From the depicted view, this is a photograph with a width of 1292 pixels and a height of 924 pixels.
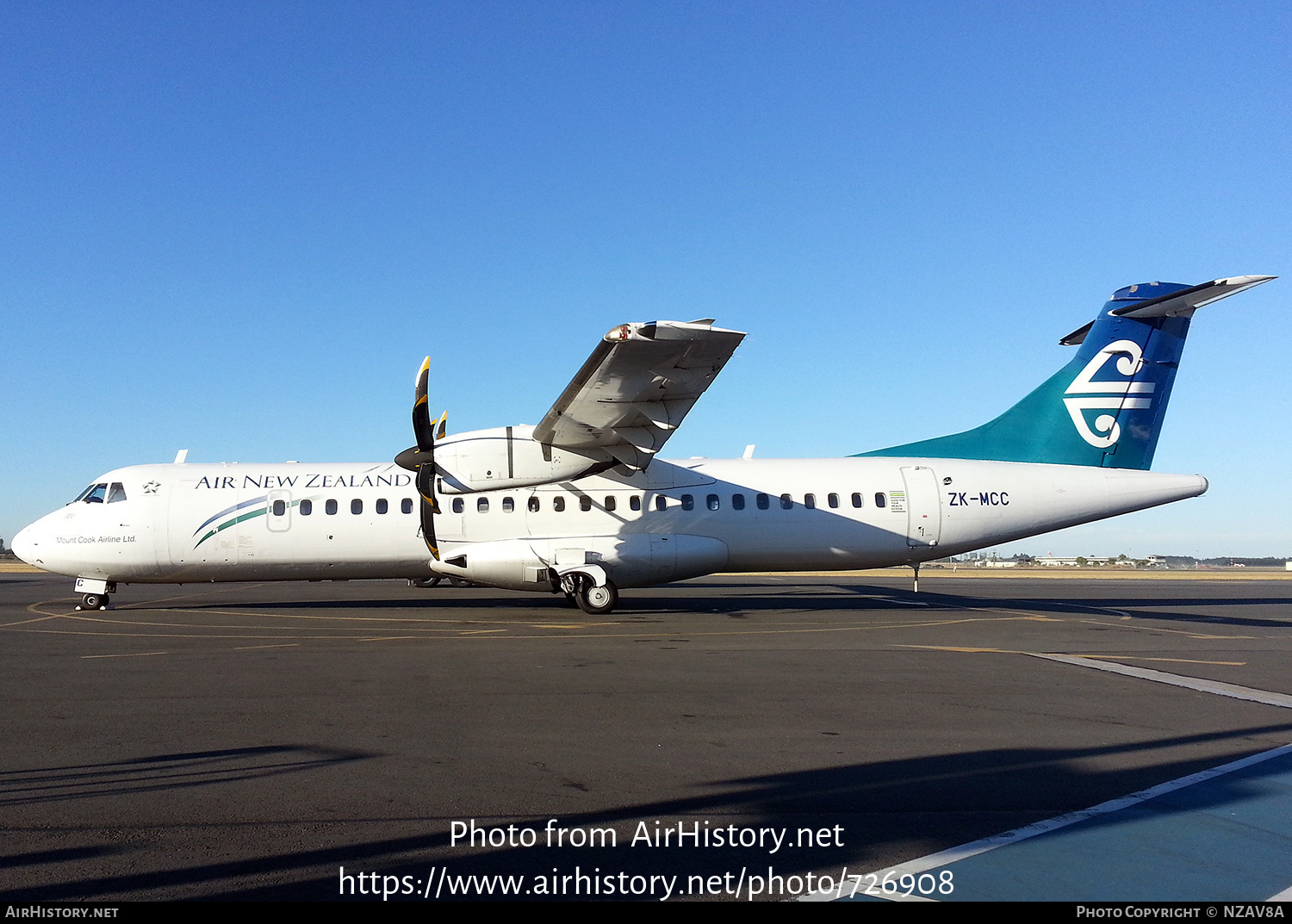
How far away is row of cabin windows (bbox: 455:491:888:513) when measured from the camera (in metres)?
18.2

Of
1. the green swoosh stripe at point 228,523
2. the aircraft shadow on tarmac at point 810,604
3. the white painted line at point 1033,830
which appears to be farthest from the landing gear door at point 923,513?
the green swoosh stripe at point 228,523

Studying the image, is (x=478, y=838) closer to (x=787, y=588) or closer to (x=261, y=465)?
(x=261, y=465)

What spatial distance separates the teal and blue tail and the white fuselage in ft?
1.76

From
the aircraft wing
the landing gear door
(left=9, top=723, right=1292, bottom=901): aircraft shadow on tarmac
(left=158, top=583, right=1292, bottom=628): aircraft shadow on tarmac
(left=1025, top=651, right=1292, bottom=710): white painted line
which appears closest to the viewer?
(left=9, top=723, right=1292, bottom=901): aircraft shadow on tarmac

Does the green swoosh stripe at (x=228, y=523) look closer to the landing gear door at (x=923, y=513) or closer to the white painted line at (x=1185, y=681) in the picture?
the landing gear door at (x=923, y=513)

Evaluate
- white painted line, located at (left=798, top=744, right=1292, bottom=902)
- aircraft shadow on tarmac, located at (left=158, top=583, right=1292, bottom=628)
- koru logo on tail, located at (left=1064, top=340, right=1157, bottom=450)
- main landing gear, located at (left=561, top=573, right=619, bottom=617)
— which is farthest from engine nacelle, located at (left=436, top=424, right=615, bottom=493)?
white painted line, located at (left=798, top=744, right=1292, bottom=902)

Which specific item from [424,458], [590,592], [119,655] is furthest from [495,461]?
[119,655]

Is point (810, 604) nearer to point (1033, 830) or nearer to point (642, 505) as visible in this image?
point (642, 505)

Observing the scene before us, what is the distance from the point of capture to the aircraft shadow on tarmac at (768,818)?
372 centimetres

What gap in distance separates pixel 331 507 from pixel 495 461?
15.2ft

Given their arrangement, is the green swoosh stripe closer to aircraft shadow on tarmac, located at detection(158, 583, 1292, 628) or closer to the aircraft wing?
aircraft shadow on tarmac, located at detection(158, 583, 1292, 628)

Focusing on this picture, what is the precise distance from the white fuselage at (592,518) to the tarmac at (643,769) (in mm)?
5549

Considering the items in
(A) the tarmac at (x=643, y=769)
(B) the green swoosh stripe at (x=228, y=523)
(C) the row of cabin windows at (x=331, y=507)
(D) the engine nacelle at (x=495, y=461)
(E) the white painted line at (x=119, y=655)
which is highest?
(D) the engine nacelle at (x=495, y=461)

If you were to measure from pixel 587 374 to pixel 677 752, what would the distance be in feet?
30.3
